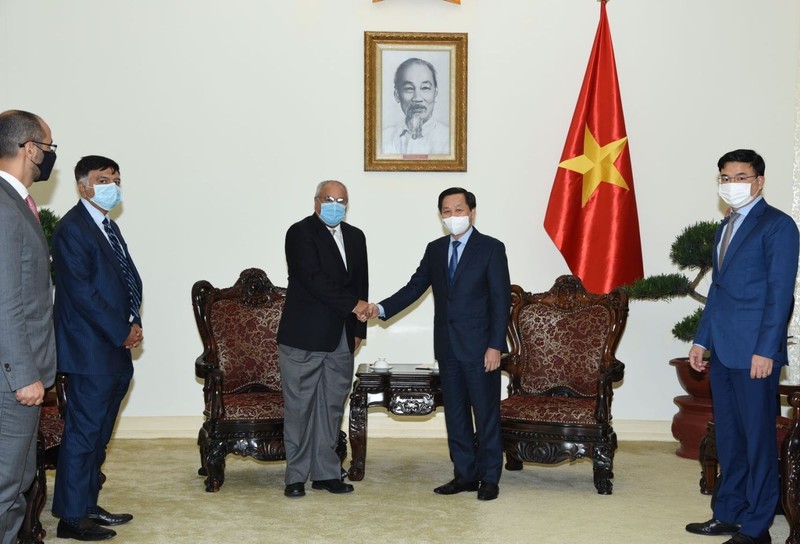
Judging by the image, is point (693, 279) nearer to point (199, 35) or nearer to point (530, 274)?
point (530, 274)

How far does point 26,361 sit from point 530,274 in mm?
4244

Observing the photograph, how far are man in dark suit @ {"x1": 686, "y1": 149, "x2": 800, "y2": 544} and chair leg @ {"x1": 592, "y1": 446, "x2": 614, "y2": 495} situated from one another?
837mm

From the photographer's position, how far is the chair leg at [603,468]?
4.87m

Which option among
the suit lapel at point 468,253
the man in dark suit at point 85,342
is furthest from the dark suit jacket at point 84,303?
the suit lapel at point 468,253

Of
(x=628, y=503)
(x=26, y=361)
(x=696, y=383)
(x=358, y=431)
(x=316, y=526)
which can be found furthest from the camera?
(x=696, y=383)

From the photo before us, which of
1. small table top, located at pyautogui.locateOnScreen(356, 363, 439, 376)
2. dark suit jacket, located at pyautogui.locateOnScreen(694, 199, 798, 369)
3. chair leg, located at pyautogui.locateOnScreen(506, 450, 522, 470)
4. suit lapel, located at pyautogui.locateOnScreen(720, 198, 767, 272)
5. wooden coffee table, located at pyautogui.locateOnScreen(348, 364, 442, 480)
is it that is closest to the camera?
dark suit jacket, located at pyautogui.locateOnScreen(694, 199, 798, 369)

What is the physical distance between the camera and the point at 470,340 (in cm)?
471

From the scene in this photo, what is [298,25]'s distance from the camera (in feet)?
20.8

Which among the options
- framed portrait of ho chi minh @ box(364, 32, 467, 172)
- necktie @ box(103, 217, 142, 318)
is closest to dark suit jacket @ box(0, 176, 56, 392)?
necktie @ box(103, 217, 142, 318)

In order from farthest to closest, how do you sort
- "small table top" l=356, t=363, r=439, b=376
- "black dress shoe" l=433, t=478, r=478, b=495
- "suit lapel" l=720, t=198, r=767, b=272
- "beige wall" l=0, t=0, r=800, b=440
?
"beige wall" l=0, t=0, r=800, b=440
"small table top" l=356, t=363, r=439, b=376
"black dress shoe" l=433, t=478, r=478, b=495
"suit lapel" l=720, t=198, r=767, b=272

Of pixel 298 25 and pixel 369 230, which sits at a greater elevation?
pixel 298 25

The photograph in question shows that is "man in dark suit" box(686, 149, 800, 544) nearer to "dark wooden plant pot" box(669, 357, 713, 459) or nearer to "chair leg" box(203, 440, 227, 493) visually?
"dark wooden plant pot" box(669, 357, 713, 459)

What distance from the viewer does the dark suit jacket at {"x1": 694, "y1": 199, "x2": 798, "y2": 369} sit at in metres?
3.76

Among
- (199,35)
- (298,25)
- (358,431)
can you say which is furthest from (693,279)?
(199,35)
